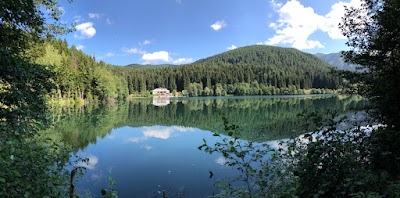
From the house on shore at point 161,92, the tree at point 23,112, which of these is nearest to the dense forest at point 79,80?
the tree at point 23,112

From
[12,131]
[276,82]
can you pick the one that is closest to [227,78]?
[276,82]

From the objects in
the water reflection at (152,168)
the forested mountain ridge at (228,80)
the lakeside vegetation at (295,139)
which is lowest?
the water reflection at (152,168)

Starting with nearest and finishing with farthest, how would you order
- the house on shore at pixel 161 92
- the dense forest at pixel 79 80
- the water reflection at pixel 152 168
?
the water reflection at pixel 152 168, the dense forest at pixel 79 80, the house on shore at pixel 161 92

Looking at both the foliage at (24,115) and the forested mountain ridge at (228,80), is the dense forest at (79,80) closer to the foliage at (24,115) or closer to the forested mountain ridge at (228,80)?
the foliage at (24,115)

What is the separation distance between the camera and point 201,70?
160 meters

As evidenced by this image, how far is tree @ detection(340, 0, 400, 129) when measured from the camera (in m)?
6.79

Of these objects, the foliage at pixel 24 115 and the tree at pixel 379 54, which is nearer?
the foliage at pixel 24 115

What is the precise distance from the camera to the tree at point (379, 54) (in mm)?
6789

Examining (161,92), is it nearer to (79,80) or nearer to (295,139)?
(79,80)

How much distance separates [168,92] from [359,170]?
154383 millimetres

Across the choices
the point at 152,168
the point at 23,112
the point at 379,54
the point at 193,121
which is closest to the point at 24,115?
the point at 23,112

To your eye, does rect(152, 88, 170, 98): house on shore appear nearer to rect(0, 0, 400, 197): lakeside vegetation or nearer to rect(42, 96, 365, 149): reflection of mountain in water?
rect(42, 96, 365, 149): reflection of mountain in water

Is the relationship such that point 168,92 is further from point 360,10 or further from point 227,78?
point 360,10

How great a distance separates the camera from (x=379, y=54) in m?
7.67
